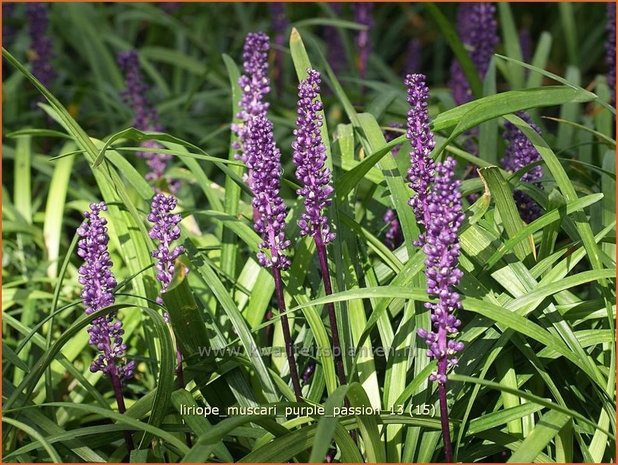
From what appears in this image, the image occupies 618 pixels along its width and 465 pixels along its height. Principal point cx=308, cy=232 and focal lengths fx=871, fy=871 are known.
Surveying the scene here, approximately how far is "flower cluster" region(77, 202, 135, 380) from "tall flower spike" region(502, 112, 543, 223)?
1994 millimetres

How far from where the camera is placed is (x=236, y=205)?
174 inches

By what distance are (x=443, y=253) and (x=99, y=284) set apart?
1327 millimetres

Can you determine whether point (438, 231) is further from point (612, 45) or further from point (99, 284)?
point (612, 45)

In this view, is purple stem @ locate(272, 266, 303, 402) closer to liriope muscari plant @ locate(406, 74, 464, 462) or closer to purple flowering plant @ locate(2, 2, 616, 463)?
purple flowering plant @ locate(2, 2, 616, 463)

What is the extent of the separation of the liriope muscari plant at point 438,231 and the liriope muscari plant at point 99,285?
1188 millimetres

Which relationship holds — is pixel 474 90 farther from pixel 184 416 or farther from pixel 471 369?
pixel 184 416

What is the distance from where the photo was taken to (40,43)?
6.48 m

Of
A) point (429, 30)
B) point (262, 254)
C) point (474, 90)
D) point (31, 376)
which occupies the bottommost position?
point (31, 376)

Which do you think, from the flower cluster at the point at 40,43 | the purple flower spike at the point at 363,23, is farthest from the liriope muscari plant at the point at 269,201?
the purple flower spike at the point at 363,23

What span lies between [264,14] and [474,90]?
16.3 ft

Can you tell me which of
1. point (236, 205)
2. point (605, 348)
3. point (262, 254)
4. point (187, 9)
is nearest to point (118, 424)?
point (262, 254)

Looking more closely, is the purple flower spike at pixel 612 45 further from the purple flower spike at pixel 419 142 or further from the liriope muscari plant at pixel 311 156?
the liriope muscari plant at pixel 311 156

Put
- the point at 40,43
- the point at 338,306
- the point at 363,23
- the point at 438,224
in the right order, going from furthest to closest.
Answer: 1. the point at 363,23
2. the point at 40,43
3. the point at 338,306
4. the point at 438,224

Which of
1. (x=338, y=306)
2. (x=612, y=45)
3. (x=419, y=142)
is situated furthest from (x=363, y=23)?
(x=419, y=142)
